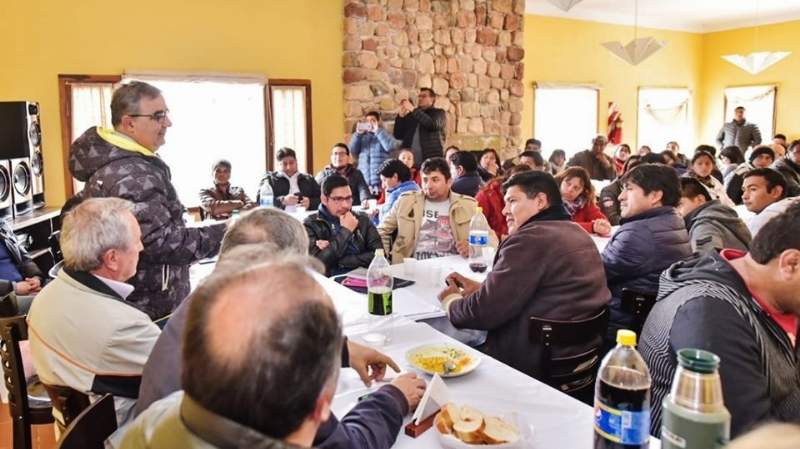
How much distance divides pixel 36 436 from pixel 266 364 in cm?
295

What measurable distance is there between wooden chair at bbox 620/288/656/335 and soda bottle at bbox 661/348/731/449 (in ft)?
Answer: 5.88

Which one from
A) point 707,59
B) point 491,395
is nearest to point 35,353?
point 491,395

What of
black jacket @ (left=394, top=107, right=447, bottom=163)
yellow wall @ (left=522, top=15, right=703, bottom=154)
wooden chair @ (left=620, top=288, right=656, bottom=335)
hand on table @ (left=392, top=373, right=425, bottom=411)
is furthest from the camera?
yellow wall @ (left=522, top=15, right=703, bottom=154)

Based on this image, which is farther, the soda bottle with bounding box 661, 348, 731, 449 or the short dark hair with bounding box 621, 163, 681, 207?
the short dark hair with bounding box 621, 163, 681, 207

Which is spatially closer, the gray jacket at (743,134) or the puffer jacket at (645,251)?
the puffer jacket at (645,251)

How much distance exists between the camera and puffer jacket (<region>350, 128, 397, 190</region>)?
24.6 ft

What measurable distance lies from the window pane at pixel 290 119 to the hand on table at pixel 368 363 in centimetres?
575

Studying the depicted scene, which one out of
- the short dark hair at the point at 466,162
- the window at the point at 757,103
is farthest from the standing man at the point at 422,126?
the window at the point at 757,103

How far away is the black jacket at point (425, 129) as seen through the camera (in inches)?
300

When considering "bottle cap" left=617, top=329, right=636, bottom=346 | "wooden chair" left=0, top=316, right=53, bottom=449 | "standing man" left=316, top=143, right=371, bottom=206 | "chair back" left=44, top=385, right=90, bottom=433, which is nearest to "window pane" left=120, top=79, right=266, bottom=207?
"standing man" left=316, top=143, right=371, bottom=206

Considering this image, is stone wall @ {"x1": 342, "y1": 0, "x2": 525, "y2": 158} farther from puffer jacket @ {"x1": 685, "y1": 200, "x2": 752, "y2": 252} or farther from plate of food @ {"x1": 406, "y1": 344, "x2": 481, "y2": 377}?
plate of food @ {"x1": 406, "y1": 344, "x2": 481, "y2": 377}

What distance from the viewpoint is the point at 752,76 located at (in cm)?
1205

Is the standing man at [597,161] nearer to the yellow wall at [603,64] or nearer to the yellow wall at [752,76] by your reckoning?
the yellow wall at [603,64]

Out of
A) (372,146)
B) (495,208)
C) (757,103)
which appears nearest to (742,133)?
(757,103)
